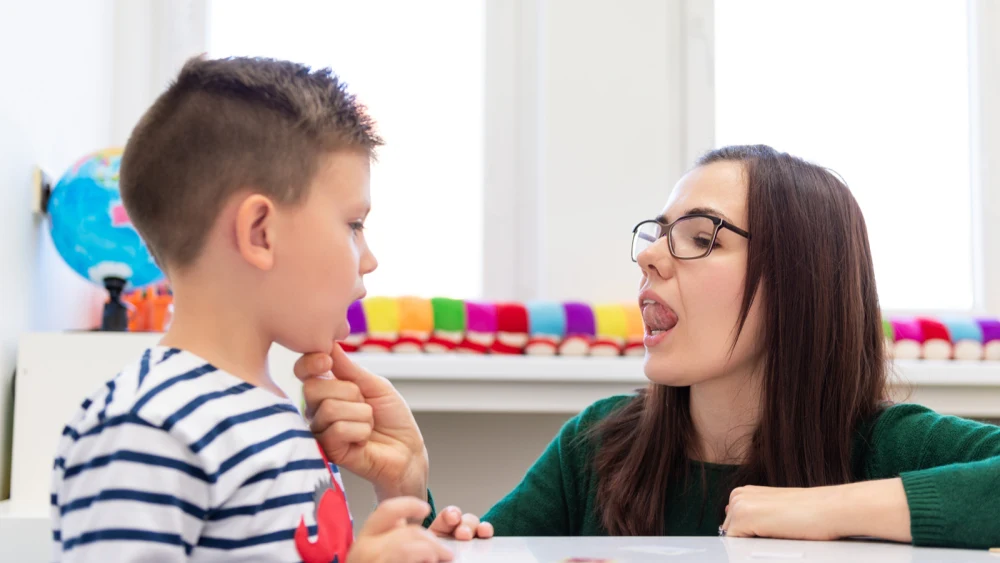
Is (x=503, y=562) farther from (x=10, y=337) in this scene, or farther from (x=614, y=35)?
(x=614, y=35)

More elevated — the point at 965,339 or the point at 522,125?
the point at 522,125

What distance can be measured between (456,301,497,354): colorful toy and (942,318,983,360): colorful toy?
41.7 inches

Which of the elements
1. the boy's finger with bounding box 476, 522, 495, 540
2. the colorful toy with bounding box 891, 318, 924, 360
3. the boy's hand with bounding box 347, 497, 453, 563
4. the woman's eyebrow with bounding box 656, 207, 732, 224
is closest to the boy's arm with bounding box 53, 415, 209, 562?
the boy's hand with bounding box 347, 497, 453, 563

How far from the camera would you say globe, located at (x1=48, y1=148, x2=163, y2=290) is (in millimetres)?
1616

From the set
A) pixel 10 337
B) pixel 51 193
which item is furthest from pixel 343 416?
pixel 51 193

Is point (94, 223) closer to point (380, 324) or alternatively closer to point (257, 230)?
point (380, 324)

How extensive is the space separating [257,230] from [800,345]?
2.51ft

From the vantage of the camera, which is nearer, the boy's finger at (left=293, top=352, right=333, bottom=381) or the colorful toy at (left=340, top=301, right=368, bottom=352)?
the boy's finger at (left=293, top=352, right=333, bottom=381)

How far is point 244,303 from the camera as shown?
77 cm

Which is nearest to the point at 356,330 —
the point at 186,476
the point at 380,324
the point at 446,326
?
the point at 380,324

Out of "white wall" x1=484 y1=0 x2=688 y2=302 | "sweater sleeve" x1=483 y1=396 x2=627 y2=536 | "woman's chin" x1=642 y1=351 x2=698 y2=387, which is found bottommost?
"sweater sleeve" x1=483 y1=396 x2=627 y2=536

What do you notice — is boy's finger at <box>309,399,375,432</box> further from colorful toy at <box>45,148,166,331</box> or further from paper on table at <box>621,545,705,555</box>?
colorful toy at <box>45,148,166,331</box>

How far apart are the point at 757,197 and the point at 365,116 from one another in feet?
2.02

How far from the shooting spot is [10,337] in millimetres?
1533
